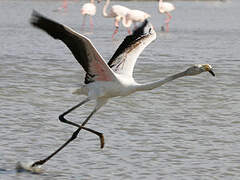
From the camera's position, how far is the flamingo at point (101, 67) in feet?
19.2

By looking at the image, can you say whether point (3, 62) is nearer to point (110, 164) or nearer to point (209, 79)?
point (209, 79)

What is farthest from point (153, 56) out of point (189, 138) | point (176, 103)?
point (189, 138)

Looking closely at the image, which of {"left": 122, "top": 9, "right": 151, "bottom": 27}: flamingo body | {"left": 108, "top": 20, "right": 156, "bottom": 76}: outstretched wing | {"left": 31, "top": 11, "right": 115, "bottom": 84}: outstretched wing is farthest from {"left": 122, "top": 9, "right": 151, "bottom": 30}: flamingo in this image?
{"left": 31, "top": 11, "right": 115, "bottom": 84}: outstretched wing

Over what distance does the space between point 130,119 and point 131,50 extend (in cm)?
145

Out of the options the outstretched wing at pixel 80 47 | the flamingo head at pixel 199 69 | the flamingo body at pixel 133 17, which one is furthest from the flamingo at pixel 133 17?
the flamingo head at pixel 199 69

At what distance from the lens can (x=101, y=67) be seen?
6488 millimetres

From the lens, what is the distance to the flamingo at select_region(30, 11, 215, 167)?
5.85m

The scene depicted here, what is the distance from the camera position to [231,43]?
18.0 metres

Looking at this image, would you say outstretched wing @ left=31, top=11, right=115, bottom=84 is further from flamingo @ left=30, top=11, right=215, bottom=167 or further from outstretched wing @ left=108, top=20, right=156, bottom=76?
outstretched wing @ left=108, top=20, right=156, bottom=76

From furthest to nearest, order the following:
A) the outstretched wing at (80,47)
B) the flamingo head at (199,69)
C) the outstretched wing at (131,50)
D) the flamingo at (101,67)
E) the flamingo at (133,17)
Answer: the flamingo at (133,17), the outstretched wing at (131,50), the flamingo head at (199,69), the flamingo at (101,67), the outstretched wing at (80,47)

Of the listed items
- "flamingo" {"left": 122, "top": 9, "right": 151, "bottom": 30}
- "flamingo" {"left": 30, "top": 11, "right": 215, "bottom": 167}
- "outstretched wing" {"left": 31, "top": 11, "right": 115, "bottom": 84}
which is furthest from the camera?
"flamingo" {"left": 122, "top": 9, "right": 151, "bottom": 30}

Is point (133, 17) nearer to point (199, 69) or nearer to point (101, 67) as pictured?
point (101, 67)

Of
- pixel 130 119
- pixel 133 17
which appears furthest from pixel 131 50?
pixel 133 17

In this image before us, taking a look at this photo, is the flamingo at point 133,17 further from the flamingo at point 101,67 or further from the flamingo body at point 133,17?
the flamingo at point 101,67
